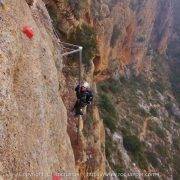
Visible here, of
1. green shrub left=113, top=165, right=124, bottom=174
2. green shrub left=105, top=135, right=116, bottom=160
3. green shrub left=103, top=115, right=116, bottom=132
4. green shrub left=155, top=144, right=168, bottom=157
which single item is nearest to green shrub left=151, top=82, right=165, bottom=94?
green shrub left=155, top=144, right=168, bottom=157

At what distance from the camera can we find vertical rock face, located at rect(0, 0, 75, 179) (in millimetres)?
10961

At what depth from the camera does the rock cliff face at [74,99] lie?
1173cm

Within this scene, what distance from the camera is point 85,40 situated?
1065 inches

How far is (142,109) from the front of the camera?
6038 cm

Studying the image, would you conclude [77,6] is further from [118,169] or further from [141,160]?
[141,160]

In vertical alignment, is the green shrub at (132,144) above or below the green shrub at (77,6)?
below

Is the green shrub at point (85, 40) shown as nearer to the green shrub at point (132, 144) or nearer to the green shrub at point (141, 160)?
the green shrub at point (132, 144)

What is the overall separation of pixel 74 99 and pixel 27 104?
322 inches

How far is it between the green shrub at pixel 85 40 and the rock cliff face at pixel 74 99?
0.21 feet

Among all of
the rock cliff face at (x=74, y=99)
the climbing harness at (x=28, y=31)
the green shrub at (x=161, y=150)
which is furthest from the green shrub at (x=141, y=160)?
the climbing harness at (x=28, y=31)

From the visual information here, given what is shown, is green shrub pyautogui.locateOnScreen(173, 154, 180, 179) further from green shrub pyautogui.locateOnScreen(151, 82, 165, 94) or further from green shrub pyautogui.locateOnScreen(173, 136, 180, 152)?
green shrub pyautogui.locateOnScreen(151, 82, 165, 94)

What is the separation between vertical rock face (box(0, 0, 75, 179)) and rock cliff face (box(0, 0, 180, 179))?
0.03m

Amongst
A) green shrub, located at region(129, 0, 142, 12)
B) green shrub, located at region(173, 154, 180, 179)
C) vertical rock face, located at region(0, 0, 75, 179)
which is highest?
vertical rock face, located at region(0, 0, 75, 179)

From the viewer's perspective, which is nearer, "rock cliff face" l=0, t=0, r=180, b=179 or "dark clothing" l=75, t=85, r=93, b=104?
"rock cliff face" l=0, t=0, r=180, b=179
